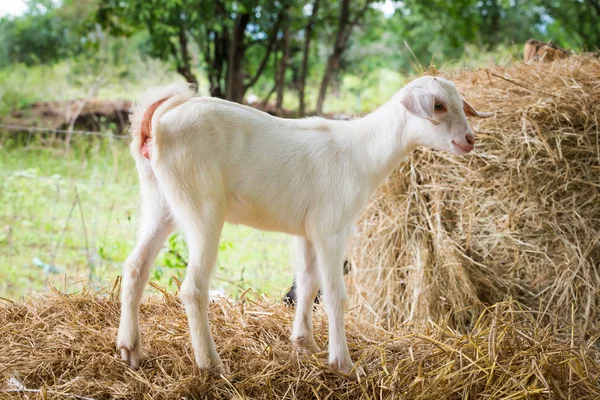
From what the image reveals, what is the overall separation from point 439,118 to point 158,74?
31.3 ft

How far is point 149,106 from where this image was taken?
8.59 feet

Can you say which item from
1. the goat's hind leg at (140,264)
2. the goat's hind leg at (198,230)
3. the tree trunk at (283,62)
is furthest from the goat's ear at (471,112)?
the tree trunk at (283,62)

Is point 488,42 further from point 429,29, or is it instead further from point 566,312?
point 566,312

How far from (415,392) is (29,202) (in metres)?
5.27

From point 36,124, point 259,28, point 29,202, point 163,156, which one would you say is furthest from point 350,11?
point 163,156

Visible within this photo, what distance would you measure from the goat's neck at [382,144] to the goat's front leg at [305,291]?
16.9 inches

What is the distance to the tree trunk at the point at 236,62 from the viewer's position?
9.26 metres

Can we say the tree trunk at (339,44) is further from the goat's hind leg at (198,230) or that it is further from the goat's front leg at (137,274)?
the goat's hind leg at (198,230)

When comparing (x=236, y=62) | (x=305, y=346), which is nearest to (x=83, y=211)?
(x=236, y=62)

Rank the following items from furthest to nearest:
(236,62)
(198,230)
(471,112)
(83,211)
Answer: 1. (236,62)
2. (83,211)
3. (471,112)
4. (198,230)

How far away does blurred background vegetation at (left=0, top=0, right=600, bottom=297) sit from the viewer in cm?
543

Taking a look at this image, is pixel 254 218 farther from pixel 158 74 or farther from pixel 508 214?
pixel 158 74

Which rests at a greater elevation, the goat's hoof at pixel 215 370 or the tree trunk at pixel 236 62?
the tree trunk at pixel 236 62

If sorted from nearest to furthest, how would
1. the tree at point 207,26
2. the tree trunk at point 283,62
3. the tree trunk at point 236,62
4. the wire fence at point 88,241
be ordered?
the wire fence at point 88,241
the tree at point 207,26
the tree trunk at point 236,62
the tree trunk at point 283,62
